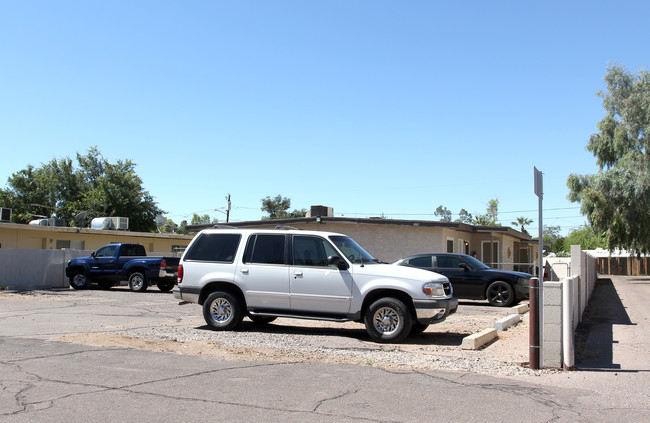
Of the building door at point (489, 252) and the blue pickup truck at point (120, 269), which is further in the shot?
the building door at point (489, 252)

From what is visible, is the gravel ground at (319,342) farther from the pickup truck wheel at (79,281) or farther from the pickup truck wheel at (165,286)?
the pickup truck wheel at (79,281)

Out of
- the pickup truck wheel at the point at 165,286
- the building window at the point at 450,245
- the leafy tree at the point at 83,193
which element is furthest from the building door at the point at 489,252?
the leafy tree at the point at 83,193

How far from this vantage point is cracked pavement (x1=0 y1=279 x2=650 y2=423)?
592 cm

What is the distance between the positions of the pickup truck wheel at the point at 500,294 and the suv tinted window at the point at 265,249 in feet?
28.8

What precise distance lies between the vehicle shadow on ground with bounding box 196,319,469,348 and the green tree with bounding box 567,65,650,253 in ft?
97.1

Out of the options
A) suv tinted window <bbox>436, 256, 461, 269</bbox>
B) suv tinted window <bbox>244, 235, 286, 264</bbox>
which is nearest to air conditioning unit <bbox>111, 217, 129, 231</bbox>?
suv tinted window <bbox>436, 256, 461, 269</bbox>

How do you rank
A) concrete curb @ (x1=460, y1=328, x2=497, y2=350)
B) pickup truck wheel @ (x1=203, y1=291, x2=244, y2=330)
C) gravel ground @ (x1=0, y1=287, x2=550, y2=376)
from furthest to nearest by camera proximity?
1. pickup truck wheel @ (x1=203, y1=291, x2=244, y2=330)
2. concrete curb @ (x1=460, y1=328, x2=497, y2=350)
3. gravel ground @ (x1=0, y1=287, x2=550, y2=376)

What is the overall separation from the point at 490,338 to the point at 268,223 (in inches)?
682

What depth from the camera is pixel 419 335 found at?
11688mm

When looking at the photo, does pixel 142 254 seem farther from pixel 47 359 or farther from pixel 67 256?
pixel 47 359

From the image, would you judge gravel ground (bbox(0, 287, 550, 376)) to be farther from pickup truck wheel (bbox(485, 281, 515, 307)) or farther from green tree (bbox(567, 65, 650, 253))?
green tree (bbox(567, 65, 650, 253))

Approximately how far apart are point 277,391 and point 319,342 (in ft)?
12.5

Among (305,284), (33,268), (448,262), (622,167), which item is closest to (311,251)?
(305,284)

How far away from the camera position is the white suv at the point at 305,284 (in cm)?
1061
